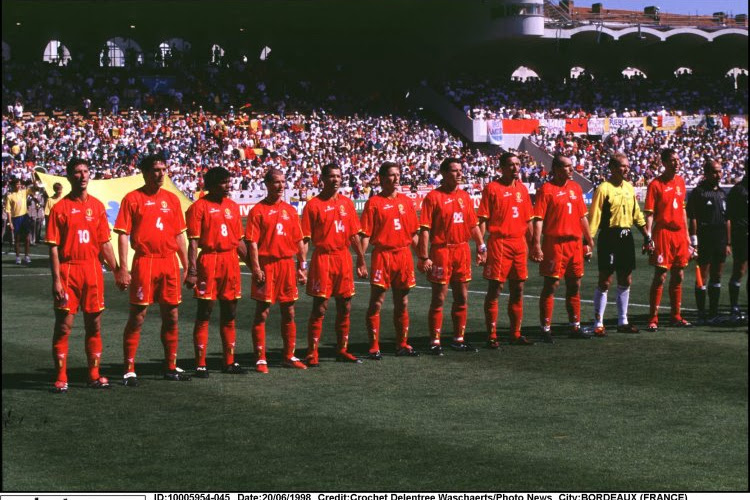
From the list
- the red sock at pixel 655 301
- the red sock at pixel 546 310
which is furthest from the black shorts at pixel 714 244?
the red sock at pixel 546 310

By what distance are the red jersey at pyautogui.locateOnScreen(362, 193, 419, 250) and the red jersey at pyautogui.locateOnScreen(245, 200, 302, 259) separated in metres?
0.95

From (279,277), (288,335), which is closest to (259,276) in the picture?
(279,277)

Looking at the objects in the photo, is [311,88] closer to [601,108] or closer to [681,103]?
[601,108]

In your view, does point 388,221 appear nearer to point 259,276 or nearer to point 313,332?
point 313,332

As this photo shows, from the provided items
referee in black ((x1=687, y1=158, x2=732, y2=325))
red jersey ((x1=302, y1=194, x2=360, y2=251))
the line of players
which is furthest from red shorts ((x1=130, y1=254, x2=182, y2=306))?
referee in black ((x1=687, y1=158, x2=732, y2=325))

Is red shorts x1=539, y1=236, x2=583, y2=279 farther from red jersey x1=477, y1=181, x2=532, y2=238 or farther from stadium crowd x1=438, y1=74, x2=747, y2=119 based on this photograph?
stadium crowd x1=438, y1=74, x2=747, y2=119

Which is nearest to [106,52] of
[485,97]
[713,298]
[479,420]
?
[485,97]

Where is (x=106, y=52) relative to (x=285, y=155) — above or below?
above

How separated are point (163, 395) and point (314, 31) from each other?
170 feet

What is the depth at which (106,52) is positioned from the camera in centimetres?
5588

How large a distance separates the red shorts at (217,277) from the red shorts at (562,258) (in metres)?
4.02

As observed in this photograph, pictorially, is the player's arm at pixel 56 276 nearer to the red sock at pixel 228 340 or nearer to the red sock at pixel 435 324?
the red sock at pixel 228 340

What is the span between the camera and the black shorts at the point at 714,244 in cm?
1509

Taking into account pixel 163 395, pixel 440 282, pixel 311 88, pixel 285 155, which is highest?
pixel 311 88
